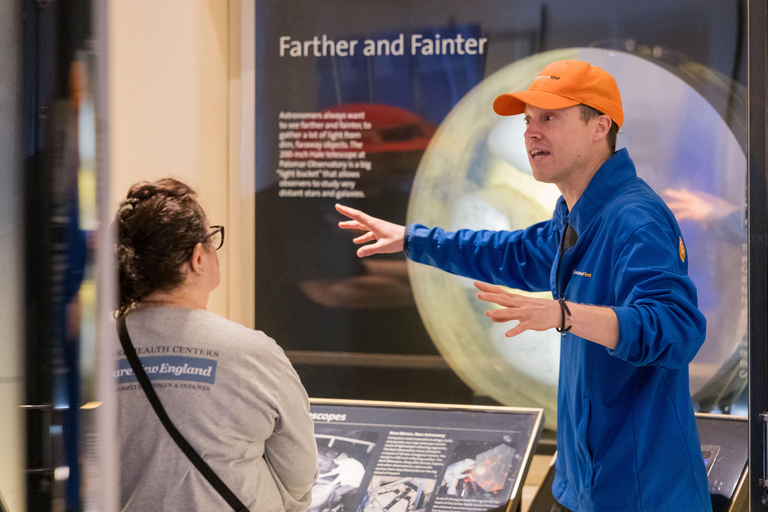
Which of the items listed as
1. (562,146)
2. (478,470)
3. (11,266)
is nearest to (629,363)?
(562,146)

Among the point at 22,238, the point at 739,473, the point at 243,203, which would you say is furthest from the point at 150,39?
the point at 739,473

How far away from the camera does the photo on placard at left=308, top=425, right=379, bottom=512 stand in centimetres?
249

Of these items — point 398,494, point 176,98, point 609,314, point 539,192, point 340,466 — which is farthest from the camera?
point 539,192

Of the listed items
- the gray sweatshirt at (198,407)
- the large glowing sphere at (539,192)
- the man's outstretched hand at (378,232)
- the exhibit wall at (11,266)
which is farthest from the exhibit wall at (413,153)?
the exhibit wall at (11,266)

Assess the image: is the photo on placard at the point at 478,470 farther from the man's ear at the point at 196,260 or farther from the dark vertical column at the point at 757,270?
the man's ear at the point at 196,260

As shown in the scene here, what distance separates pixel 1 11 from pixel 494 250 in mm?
1737

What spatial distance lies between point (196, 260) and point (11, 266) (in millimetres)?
582

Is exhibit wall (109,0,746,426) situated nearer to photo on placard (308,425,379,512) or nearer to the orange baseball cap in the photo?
photo on placard (308,425,379,512)

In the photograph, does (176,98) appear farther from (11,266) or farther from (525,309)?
(11,266)

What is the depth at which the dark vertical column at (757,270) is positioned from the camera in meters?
1.70

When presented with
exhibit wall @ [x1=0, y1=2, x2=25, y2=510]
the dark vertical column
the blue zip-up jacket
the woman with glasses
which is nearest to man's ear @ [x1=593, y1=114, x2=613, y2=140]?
the blue zip-up jacket

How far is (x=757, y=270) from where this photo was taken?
172 centimetres

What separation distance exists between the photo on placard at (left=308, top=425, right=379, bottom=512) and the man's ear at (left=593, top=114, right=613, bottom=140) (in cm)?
142

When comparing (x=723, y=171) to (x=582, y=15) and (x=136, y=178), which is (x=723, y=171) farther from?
(x=136, y=178)
